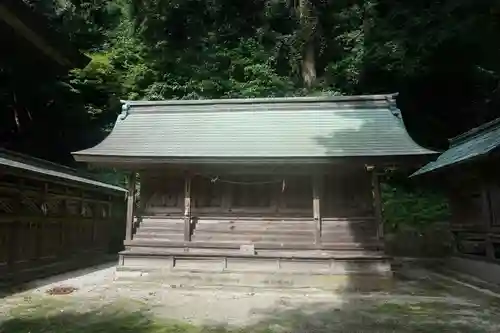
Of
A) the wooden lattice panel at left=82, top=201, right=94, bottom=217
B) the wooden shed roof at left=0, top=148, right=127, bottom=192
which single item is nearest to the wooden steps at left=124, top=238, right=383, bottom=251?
the wooden shed roof at left=0, top=148, right=127, bottom=192

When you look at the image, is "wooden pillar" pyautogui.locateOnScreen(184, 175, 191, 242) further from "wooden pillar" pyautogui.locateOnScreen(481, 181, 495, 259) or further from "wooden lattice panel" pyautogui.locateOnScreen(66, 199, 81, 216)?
"wooden pillar" pyautogui.locateOnScreen(481, 181, 495, 259)

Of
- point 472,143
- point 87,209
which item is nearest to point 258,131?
point 472,143

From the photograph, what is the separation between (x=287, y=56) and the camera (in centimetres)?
2222

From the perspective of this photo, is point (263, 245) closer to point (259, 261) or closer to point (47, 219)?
point (259, 261)

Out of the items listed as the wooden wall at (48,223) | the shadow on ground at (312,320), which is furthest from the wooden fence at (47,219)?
the shadow on ground at (312,320)

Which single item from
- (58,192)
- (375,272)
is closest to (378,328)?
(375,272)

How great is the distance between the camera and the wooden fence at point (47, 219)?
10055 millimetres

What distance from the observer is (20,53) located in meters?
3.08

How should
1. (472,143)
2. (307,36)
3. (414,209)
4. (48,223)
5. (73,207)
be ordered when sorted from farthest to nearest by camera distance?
1. (307,36)
2. (414,209)
3. (73,207)
4. (472,143)
5. (48,223)

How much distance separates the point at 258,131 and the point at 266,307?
5.33 metres

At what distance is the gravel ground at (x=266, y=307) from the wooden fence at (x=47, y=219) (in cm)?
98

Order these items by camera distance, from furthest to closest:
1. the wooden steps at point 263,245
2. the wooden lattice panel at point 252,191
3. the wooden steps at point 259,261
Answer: the wooden lattice panel at point 252,191 < the wooden steps at point 263,245 < the wooden steps at point 259,261

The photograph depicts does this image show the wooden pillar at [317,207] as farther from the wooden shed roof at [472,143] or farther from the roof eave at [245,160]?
the wooden shed roof at [472,143]

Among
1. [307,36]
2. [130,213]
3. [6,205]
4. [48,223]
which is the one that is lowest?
[48,223]
